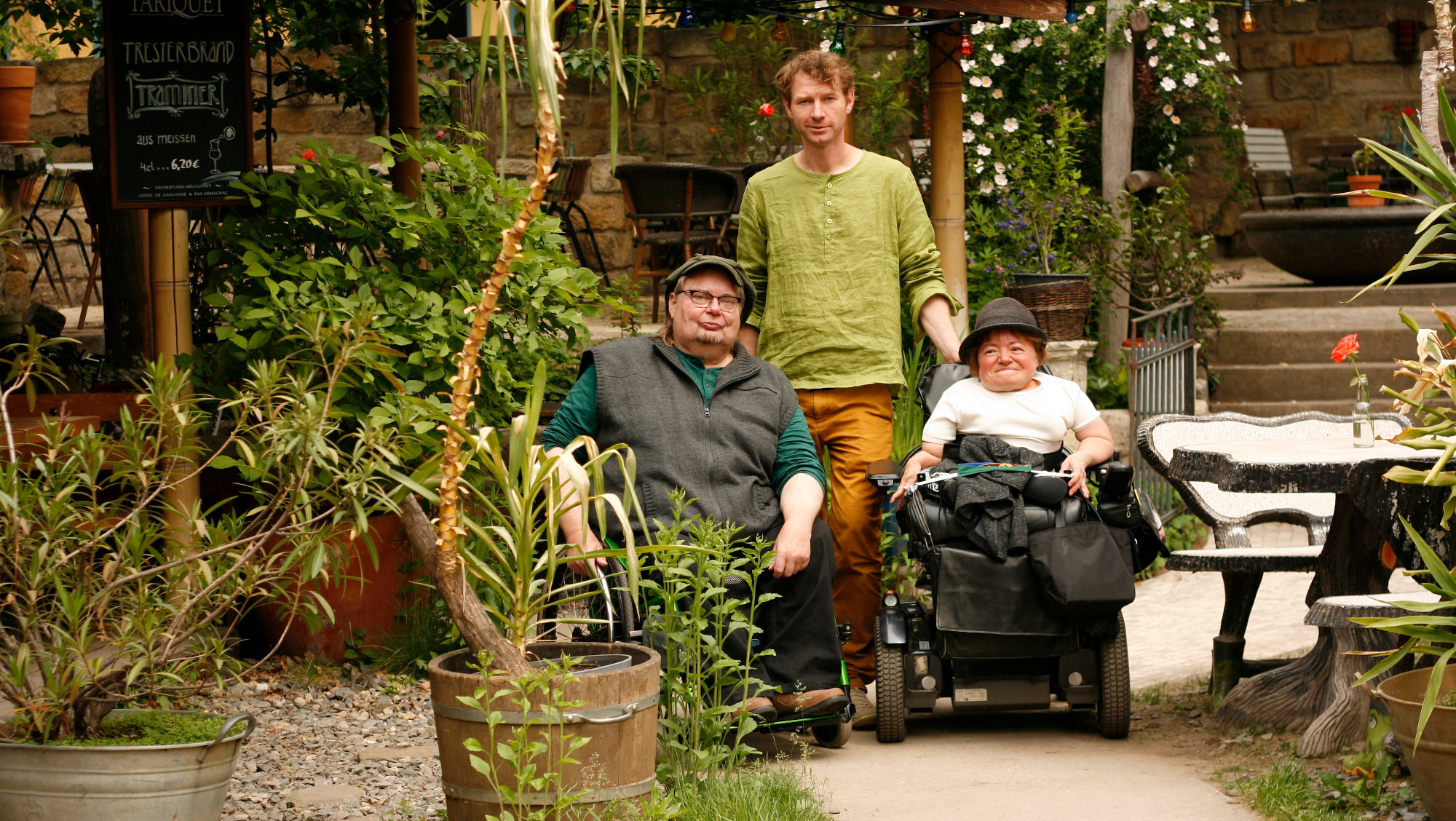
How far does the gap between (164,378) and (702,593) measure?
4.04ft

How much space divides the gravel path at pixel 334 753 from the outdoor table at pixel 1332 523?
2061 millimetres

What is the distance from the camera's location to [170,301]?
405 centimetres

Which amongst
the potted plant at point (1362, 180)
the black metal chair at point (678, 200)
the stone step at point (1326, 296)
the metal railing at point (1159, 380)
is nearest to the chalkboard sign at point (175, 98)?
the black metal chair at point (678, 200)

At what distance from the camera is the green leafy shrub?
13.4 feet

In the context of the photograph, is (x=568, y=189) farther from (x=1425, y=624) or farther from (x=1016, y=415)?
(x=1425, y=624)

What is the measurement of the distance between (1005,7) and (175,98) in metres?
2.75

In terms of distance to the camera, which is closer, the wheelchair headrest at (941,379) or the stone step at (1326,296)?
the wheelchair headrest at (941,379)

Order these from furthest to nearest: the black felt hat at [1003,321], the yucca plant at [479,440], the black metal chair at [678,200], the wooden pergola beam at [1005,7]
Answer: the black metal chair at [678,200], the wooden pergola beam at [1005,7], the black felt hat at [1003,321], the yucca plant at [479,440]

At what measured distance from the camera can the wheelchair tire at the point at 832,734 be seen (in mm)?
3793

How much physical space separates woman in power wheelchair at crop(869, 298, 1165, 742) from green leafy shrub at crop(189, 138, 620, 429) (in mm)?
1211

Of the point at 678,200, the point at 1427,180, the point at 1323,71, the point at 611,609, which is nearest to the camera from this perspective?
the point at 611,609

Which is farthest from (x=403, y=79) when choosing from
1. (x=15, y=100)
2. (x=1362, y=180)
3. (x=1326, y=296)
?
(x=1362, y=180)

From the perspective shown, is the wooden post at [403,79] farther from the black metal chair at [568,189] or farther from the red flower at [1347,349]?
the red flower at [1347,349]

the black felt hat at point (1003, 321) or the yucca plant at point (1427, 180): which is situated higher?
the yucca plant at point (1427, 180)
